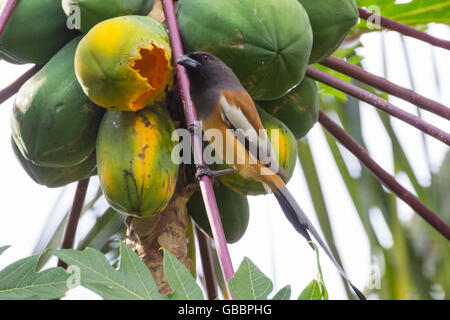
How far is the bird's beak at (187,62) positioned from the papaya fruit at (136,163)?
0.19m

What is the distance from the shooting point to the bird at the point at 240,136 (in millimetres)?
1840

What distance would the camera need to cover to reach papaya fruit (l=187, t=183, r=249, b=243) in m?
2.10

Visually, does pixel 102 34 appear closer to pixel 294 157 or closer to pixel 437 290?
pixel 294 157

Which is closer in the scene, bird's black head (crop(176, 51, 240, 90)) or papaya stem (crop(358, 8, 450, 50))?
bird's black head (crop(176, 51, 240, 90))

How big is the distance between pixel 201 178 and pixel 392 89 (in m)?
1.34

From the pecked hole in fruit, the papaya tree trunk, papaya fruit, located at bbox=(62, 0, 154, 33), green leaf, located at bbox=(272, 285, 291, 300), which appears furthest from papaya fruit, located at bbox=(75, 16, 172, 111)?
green leaf, located at bbox=(272, 285, 291, 300)

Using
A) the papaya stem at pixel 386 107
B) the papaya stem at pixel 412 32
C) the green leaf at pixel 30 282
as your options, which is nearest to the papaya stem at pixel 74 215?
the papaya stem at pixel 386 107

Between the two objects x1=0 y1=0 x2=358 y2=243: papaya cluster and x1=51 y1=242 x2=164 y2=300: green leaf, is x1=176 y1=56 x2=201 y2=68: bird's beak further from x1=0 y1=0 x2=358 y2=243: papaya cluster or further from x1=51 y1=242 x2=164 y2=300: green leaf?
x1=51 y1=242 x2=164 y2=300: green leaf

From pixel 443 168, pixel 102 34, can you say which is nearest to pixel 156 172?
pixel 102 34

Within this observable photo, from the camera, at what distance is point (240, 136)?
6.68 ft

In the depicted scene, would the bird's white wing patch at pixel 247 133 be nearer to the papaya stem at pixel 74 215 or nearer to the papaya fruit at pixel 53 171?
the papaya fruit at pixel 53 171

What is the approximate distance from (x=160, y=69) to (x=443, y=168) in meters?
2.17

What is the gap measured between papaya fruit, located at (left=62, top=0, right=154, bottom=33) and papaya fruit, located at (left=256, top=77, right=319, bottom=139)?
588 mm
